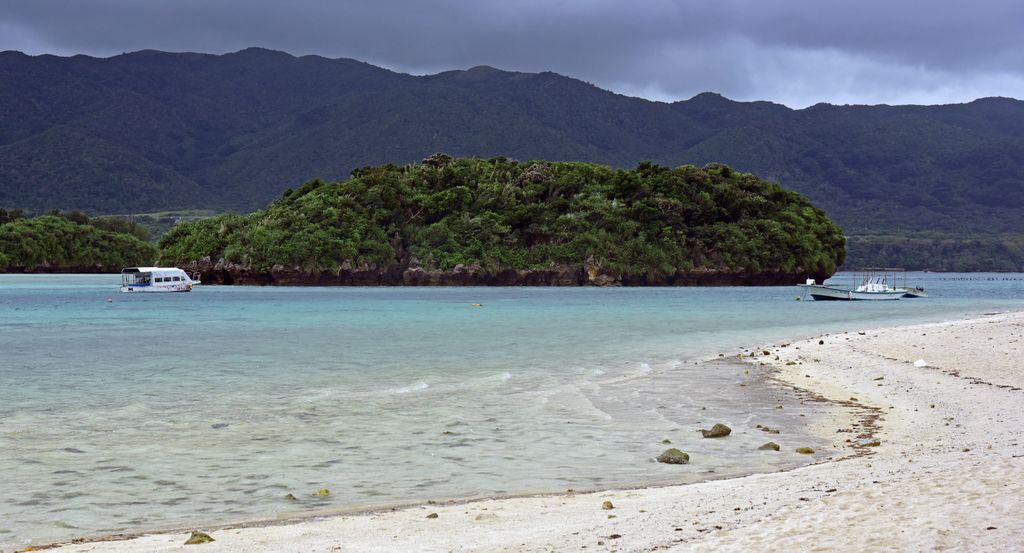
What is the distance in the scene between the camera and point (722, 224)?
13750 centimetres

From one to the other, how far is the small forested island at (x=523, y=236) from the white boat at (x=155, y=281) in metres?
23.1

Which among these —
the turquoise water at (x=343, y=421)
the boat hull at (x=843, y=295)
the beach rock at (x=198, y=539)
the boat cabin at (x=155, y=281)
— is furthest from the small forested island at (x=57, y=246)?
the beach rock at (x=198, y=539)

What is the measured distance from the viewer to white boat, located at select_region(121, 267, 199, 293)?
104 m

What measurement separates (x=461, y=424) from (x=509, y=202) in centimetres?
12358

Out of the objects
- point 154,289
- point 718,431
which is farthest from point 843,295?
point 718,431

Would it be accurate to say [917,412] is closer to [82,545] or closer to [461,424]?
[461,424]

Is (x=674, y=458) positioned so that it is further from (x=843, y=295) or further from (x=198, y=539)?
(x=843, y=295)

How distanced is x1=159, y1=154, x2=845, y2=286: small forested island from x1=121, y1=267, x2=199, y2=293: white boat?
2309 cm

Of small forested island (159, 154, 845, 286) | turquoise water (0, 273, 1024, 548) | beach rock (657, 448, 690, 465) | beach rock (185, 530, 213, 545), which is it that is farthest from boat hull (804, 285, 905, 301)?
beach rock (185, 530, 213, 545)

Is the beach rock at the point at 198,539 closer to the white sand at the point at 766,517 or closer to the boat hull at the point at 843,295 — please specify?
the white sand at the point at 766,517

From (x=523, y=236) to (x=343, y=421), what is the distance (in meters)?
122

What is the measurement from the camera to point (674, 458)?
520 inches

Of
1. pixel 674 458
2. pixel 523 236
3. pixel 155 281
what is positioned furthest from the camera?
pixel 523 236

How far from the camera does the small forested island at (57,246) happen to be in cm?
18112
